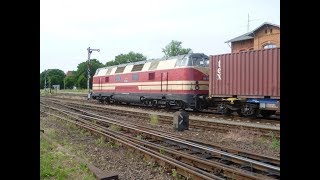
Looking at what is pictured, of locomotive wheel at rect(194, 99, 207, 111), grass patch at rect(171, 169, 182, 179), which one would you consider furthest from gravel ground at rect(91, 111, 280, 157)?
locomotive wheel at rect(194, 99, 207, 111)

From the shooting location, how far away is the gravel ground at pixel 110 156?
6867mm

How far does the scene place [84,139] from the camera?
36.8 feet

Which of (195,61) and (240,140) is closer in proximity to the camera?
(240,140)

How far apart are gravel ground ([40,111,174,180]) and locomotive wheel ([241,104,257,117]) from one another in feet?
25.2

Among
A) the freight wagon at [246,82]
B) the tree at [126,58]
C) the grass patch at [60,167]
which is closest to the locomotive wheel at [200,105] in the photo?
the freight wagon at [246,82]

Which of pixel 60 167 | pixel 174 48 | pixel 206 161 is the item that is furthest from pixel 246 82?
pixel 174 48

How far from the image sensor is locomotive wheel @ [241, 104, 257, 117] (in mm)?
15613

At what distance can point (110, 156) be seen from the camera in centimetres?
852

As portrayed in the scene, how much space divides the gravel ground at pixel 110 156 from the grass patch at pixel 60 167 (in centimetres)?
54

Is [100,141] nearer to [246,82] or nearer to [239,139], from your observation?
[239,139]

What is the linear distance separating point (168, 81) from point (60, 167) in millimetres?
12966
